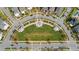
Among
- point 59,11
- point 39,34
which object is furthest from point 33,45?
point 59,11

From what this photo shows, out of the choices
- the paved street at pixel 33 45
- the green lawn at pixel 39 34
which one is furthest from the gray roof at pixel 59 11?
the green lawn at pixel 39 34

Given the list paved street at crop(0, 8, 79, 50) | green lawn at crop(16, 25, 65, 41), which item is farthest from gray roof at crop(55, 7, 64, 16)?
green lawn at crop(16, 25, 65, 41)

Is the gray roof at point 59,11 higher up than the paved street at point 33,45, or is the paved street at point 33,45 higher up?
the gray roof at point 59,11

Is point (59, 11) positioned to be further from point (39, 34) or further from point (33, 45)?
point (33, 45)

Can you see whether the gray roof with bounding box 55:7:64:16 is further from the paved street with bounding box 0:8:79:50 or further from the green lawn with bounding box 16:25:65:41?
the green lawn with bounding box 16:25:65:41

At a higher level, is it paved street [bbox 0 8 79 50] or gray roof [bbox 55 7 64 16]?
gray roof [bbox 55 7 64 16]

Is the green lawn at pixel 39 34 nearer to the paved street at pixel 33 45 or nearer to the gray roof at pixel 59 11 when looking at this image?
the paved street at pixel 33 45

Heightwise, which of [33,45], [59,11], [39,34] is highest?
[59,11]

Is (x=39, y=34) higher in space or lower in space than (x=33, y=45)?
higher
